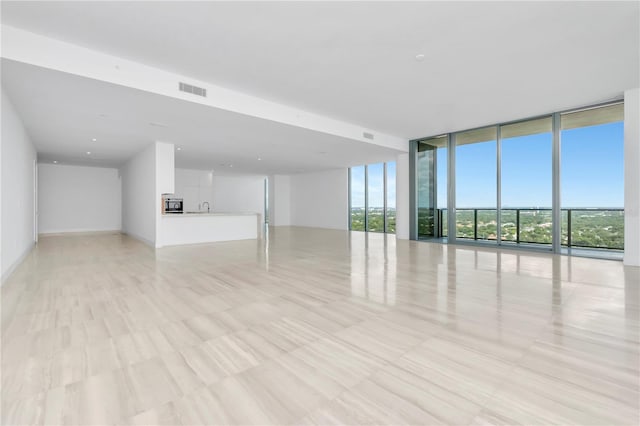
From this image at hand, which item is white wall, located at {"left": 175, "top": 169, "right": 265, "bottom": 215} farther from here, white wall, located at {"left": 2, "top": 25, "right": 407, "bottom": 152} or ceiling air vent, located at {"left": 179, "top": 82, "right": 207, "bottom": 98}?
ceiling air vent, located at {"left": 179, "top": 82, "right": 207, "bottom": 98}

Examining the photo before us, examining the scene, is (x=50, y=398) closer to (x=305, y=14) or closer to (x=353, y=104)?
(x=305, y=14)

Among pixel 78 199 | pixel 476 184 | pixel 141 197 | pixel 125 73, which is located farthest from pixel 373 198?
pixel 78 199

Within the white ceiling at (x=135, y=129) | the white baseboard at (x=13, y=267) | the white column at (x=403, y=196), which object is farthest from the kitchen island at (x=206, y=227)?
the white column at (x=403, y=196)

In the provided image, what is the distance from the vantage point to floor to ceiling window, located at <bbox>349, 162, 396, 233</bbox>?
11805mm

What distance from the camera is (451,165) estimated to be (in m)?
8.15

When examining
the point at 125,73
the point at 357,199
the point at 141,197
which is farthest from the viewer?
the point at 357,199

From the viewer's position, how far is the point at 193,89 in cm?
454

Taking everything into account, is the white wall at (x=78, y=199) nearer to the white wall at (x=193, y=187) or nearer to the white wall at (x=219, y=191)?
the white wall at (x=193, y=187)

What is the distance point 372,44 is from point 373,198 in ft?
29.7

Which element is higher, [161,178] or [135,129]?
[135,129]

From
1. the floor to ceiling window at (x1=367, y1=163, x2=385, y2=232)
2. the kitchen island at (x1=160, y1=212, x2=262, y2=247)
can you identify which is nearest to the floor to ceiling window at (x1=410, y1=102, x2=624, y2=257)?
the floor to ceiling window at (x1=367, y1=163, x2=385, y2=232)

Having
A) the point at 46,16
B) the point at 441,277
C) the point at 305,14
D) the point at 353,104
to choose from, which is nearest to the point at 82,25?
the point at 46,16

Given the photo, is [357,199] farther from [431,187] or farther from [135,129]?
[135,129]

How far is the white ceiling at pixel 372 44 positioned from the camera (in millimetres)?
3004
